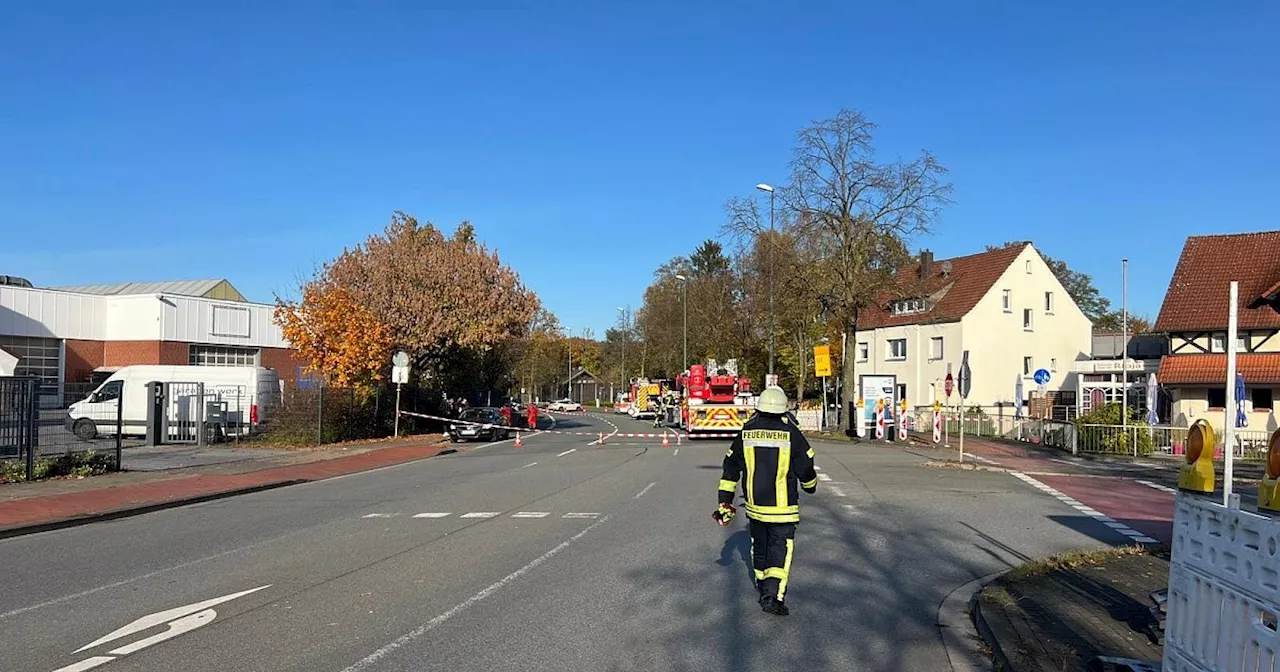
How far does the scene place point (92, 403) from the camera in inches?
1198

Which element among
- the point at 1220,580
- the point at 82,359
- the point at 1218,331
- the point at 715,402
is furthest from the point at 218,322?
the point at 1220,580

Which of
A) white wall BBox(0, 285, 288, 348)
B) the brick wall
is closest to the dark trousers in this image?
white wall BBox(0, 285, 288, 348)

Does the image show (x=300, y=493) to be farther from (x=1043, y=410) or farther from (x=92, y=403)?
(x=1043, y=410)

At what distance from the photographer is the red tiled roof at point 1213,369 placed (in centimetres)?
3131

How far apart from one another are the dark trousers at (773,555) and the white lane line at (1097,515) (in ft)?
21.5

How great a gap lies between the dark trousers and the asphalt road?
9.7 inches

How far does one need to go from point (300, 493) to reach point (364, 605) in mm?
10329

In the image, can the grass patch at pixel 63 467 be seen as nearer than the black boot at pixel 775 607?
No

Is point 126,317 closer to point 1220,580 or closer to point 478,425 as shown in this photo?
point 478,425

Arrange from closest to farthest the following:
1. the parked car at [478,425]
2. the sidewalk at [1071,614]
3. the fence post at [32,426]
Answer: the sidewalk at [1071,614]
the fence post at [32,426]
the parked car at [478,425]

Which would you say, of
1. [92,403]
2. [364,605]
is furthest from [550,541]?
[92,403]

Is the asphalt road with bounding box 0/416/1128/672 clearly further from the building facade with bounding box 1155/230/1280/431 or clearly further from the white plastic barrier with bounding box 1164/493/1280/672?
the building facade with bounding box 1155/230/1280/431

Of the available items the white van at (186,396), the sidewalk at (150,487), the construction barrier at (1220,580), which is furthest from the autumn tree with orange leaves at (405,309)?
the construction barrier at (1220,580)

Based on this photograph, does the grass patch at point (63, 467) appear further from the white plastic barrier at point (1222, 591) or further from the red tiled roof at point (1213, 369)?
the red tiled roof at point (1213, 369)
